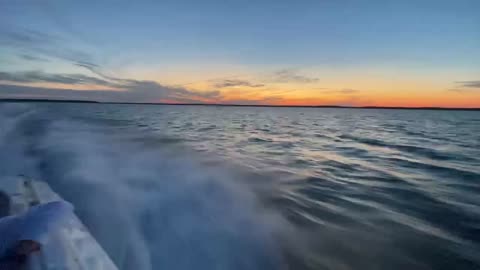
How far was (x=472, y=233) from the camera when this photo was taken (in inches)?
227

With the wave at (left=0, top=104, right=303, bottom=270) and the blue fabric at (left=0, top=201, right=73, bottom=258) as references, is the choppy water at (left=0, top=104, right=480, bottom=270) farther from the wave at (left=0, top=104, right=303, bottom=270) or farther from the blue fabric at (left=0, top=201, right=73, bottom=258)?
the blue fabric at (left=0, top=201, right=73, bottom=258)

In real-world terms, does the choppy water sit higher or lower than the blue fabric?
lower

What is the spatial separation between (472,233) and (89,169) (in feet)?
33.7

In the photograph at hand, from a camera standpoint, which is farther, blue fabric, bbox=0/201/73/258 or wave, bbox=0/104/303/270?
wave, bbox=0/104/303/270

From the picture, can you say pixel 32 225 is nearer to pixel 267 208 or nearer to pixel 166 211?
pixel 166 211

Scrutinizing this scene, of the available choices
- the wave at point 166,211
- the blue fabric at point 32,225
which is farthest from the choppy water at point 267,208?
the blue fabric at point 32,225

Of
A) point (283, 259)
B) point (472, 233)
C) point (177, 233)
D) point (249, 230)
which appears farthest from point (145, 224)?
point (472, 233)

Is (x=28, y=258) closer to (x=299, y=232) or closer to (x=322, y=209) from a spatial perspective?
(x=299, y=232)

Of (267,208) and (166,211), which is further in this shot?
(267,208)

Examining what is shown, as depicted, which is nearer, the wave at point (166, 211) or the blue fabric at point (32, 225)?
the blue fabric at point (32, 225)

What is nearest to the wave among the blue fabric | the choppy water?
the choppy water

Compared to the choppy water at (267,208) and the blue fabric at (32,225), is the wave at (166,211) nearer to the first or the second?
the choppy water at (267,208)

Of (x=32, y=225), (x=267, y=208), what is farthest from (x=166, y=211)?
(x=32, y=225)

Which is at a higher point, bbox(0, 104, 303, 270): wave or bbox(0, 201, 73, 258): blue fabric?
bbox(0, 201, 73, 258): blue fabric
